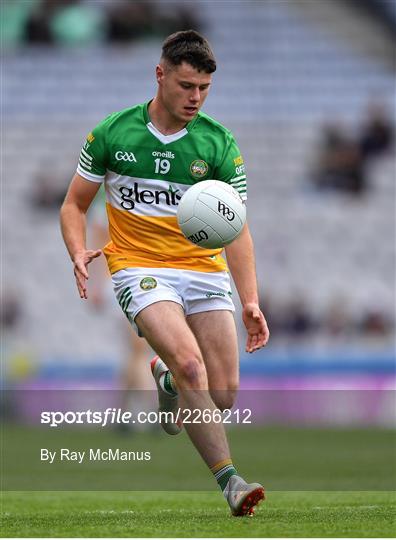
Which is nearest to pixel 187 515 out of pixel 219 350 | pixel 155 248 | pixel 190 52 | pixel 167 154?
pixel 219 350

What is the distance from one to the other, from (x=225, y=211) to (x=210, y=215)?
0.12 m

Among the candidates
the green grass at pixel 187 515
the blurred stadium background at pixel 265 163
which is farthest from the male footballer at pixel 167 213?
the blurred stadium background at pixel 265 163

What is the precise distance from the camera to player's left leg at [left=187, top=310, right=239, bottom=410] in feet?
24.6

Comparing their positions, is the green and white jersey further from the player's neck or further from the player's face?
the player's face

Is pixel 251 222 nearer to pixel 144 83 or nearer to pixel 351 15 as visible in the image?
pixel 144 83

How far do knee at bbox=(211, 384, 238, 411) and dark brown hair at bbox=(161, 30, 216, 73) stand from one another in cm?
186

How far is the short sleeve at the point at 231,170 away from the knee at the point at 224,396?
44.0 inches

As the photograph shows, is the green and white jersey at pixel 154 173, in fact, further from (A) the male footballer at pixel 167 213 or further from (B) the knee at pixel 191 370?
(B) the knee at pixel 191 370

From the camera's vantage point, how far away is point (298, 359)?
20.6 meters

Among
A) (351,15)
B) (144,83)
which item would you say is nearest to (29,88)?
(144,83)

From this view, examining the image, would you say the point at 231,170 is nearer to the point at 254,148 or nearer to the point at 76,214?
the point at 76,214

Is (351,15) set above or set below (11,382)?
above

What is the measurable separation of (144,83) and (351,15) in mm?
5016

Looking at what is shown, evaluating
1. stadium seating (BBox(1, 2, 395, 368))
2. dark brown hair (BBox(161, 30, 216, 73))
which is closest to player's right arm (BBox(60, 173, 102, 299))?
dark brown hair (BBox(161, 30, 216, 73))
